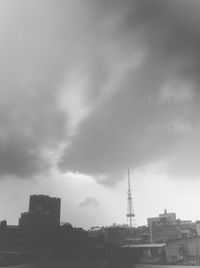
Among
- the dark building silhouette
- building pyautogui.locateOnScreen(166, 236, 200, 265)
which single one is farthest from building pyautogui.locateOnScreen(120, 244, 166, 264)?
the dark building silhouette

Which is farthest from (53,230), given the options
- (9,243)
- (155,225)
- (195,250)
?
(195,250)

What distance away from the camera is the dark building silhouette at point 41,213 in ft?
388

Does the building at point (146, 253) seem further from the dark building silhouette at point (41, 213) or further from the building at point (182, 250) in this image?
the dark building silhouette at point (41, 213)

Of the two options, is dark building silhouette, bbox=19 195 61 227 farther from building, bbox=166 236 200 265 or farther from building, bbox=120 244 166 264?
building, bbox=166 236 200 265

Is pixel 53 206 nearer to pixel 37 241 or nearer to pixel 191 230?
pixel 37 241

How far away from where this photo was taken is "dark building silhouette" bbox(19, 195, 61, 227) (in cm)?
11812

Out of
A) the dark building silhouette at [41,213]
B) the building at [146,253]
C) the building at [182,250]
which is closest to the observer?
the building at [182,250]

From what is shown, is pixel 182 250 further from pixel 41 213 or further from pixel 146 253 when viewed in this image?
pixel 41 213

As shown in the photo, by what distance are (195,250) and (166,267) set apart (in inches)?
634

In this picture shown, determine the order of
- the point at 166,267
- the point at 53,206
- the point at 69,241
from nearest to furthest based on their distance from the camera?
the point at 166,267 < the point at 69,241 < the point at 53,206

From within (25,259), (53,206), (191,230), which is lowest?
(25,259)

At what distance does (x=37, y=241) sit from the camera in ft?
364

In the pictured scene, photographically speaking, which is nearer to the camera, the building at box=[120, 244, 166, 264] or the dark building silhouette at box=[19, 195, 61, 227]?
the building at box=[120, 244, 166, 264]

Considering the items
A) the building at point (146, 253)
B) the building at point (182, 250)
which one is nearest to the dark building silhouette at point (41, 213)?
the building at point (146, 253)
